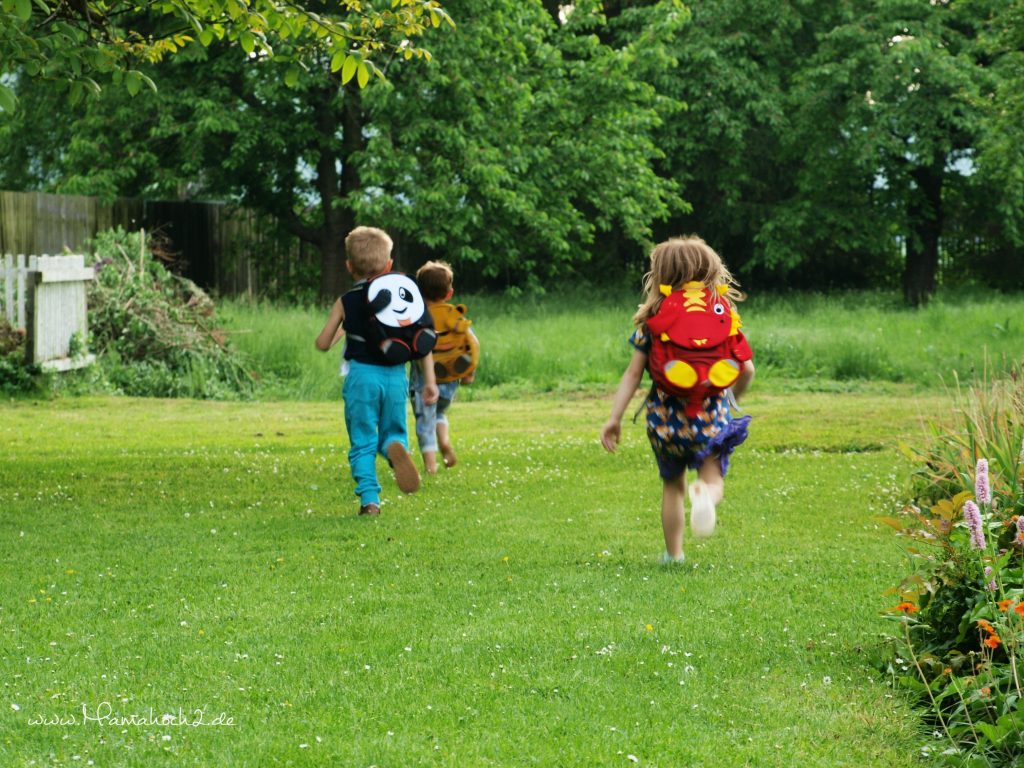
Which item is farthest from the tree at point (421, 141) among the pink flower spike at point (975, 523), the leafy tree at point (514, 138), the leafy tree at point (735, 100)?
the pink flower spike at point (975, 523)

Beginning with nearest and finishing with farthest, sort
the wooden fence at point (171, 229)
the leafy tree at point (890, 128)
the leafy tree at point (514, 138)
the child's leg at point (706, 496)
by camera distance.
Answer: the child's leg at point (706, 496) < the wooden fence at point (171, 229) < the leafy tree at point (514, 138) < the leafy tree at point (890, 128)

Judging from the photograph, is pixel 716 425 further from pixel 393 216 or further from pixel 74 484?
pixel 393 216

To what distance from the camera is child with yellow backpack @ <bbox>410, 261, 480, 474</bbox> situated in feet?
31.6

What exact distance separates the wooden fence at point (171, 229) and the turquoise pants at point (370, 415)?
12.1m

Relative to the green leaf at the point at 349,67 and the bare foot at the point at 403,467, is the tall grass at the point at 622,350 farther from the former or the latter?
the green leaf at the point at 349,67

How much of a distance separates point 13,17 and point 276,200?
18313 millimetres

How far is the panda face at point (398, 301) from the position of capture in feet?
26.6

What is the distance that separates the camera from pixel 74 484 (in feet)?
31.0

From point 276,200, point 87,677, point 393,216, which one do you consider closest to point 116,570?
point 87,677

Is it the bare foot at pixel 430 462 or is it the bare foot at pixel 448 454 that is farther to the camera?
the bare foot at pixel 448 454

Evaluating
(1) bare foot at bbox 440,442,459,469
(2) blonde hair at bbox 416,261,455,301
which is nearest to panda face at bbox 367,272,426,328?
(2) blonde hair at bbox 416,261,455,301

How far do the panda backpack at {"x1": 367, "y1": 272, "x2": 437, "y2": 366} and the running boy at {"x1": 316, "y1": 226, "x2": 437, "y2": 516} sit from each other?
48 mm

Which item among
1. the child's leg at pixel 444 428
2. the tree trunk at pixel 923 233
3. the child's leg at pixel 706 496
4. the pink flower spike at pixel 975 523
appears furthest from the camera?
the tree trunk at pixel 923 233

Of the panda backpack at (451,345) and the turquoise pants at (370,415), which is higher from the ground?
the panda backpack at (451,345)
